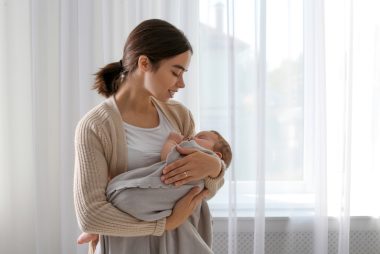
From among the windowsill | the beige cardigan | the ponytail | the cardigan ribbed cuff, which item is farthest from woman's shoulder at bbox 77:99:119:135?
the windowsill

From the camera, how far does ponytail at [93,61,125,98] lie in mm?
1489

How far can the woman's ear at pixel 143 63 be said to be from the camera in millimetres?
1374

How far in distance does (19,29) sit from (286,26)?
4.65ft

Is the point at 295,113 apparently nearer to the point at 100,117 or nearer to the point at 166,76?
the point at 166,76

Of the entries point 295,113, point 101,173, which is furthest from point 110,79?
point 295,113

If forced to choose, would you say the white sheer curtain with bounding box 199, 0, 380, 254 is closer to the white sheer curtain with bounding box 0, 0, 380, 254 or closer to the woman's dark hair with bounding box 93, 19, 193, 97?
the white sheer curtain with bounding box 0, 0, 380, 254

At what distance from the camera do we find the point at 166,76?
4.61ft

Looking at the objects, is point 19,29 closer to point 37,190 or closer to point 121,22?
point 121,22

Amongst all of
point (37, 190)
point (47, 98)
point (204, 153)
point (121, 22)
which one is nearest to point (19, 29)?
point (47, 98)

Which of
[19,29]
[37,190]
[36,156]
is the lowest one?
[37,190]

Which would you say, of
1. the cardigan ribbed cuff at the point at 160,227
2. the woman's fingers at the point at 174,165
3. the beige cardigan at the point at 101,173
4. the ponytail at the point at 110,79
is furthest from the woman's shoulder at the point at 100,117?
the cardigan ribbed cuff at the point at 160,227

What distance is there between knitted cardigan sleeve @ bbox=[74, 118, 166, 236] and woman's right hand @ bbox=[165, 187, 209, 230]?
1.1 inches

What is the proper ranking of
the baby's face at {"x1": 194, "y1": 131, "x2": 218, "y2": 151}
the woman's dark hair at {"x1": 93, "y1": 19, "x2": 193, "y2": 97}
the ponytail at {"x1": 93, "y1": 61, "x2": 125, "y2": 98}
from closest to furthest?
the woman's dark hair at {"x1": 93, "y1": 19, "x2": 193, "y2": 97}, the ponytail at {"x1": 93, "y1": 61, "x2": 125, "y2": 98}, the baby's face at {"x1": 194, "y1": 131, "x2": 218, "y2": 151}

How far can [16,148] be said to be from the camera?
2408 millimetres
